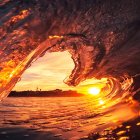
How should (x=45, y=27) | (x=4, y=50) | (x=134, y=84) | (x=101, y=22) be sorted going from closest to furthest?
1. (x=4, y=50)
2. (x=45, y=27)
3. (x=101, y=22)
4. (x=134, y=84)

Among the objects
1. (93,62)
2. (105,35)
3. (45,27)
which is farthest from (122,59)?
(45,27)

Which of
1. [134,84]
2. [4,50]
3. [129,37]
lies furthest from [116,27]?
[134,84]

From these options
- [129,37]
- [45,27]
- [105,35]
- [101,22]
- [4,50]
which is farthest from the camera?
[129,37]

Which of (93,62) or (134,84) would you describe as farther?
(134,84)

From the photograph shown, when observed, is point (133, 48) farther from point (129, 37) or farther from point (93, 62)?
point (93, 62)

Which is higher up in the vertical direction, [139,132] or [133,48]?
[133,48]

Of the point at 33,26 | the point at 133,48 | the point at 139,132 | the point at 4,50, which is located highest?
the point at 133,48
